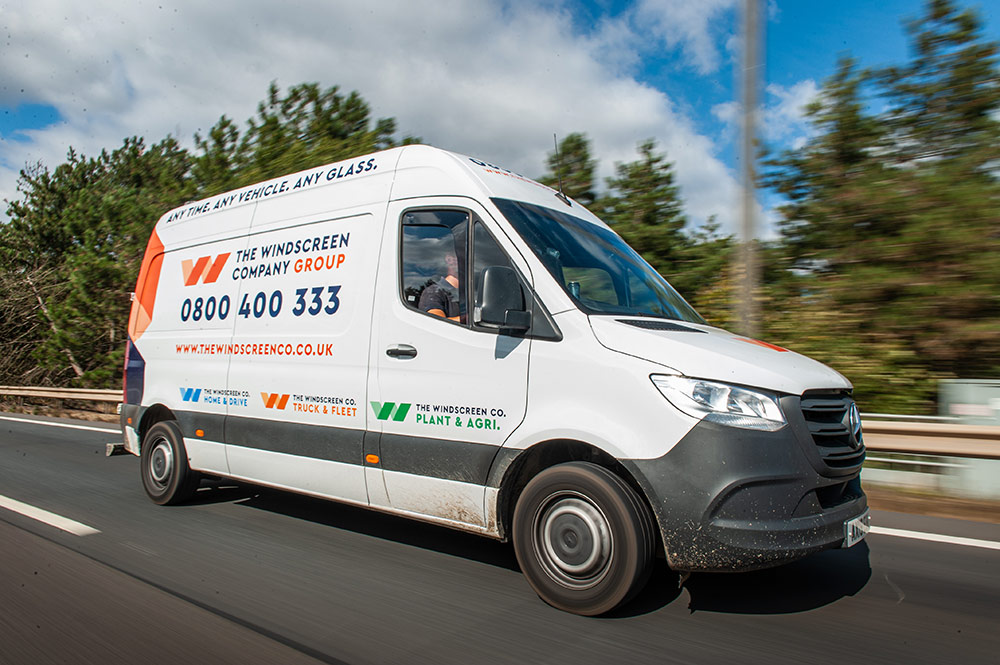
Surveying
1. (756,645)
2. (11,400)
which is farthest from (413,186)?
(11,400)

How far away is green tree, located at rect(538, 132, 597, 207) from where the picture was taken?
40.7 feet

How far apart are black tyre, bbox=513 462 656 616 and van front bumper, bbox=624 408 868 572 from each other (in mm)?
133

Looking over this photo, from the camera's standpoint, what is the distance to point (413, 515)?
4.30 meters

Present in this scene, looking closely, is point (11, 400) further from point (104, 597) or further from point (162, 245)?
point (104, 597)

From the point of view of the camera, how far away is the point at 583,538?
11.6 ft

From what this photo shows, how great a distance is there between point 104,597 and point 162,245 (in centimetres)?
377

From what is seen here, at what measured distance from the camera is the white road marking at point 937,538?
4.81 metres

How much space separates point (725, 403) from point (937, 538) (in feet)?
9.08

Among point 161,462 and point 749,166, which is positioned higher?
point 749,166

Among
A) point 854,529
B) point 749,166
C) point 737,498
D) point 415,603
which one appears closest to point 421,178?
point 415,603

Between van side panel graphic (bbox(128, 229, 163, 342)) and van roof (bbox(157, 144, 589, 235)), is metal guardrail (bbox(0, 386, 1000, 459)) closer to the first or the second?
van roof (bbox(157, 144, 589, 235))

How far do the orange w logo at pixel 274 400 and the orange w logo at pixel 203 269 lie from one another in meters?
1.28

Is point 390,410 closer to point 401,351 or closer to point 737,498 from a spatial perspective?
point 401,351

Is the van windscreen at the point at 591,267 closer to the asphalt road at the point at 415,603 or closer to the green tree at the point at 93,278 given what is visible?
the asphalt road at the point at 415,603
